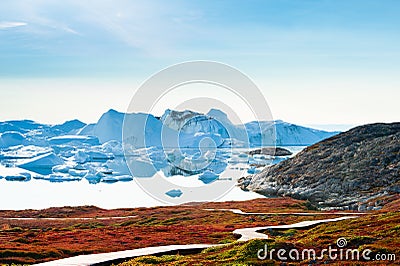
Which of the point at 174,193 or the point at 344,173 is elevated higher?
the point at 344,173

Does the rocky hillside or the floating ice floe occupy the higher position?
the rocky hillside

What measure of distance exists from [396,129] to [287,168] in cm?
4977

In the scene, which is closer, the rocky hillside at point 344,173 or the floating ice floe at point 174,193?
the rocky hillside at point 344,173

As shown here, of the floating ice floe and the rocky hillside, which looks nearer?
the rocky hillside

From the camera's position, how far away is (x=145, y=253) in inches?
1380

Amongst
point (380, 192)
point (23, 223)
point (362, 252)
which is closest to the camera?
point (362, 252)

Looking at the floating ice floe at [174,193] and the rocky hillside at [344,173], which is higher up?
the rocky hillside at [344,173]

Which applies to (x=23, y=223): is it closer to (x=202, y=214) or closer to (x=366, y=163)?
(x=202, y=214)

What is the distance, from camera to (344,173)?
5330 inches

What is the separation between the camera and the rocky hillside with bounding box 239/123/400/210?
119000 mm

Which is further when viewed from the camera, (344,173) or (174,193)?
(174,193)

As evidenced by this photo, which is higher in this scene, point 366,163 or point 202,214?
point 366,163

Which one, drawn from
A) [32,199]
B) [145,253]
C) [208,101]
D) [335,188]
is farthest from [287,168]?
[145,253]

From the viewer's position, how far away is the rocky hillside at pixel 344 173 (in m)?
119
